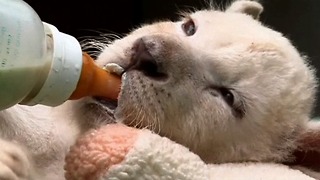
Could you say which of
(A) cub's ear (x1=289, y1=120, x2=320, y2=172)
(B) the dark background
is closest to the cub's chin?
(A) cub's ear (x1=289, y1=120, x2=320, y2=172)

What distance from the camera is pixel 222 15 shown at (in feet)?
4.93

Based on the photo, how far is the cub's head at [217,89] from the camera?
1.21m

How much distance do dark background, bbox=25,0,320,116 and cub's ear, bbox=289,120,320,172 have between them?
685mm

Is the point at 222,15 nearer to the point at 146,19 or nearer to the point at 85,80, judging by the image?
the point at 85,80

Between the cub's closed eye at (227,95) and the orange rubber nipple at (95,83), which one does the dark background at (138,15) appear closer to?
the cub's closed eye at (227,95)

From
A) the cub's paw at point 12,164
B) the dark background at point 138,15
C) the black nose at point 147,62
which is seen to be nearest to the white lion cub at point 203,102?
the black nose at point 147,62

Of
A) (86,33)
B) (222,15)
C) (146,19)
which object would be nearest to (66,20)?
(86,33)

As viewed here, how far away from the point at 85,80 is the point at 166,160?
176mm

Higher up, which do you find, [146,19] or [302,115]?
[302,115]

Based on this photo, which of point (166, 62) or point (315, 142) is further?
point (315, 142)

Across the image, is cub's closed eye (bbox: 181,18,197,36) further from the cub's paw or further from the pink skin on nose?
the cub's paw

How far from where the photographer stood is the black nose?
3.99 feet

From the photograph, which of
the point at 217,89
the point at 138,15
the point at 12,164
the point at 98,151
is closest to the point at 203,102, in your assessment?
the point at 217,89

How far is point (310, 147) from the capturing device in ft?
4.68
